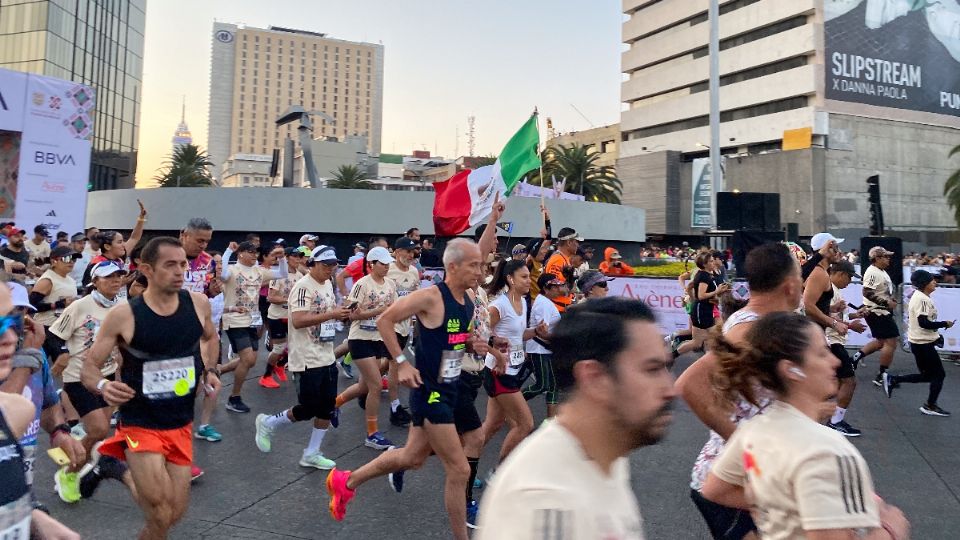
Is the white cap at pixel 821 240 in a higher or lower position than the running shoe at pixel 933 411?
higher

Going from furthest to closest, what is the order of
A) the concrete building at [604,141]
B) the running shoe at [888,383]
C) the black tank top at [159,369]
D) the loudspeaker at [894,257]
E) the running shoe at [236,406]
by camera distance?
the concrete building at [604,141] < the loudspeaker at [894,257] < the running shoe at [888,383] < the running shoe at [236,406] < the black tank top at [159,369]

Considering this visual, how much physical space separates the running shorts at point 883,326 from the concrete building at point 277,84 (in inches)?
6005

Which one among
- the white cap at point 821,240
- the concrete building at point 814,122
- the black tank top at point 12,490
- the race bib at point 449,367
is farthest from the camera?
the concrete building at point 814,122

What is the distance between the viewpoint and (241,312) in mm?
8078

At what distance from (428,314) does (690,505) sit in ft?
8.28

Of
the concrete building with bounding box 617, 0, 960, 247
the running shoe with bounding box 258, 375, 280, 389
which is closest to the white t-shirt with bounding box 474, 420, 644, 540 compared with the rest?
the running shoe with bounding box 258, 375, 280, 389

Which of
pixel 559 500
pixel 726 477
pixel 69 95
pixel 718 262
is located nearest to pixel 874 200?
pixel 718 262

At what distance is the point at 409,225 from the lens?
28375mm

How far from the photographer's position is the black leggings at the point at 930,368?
26.2 ft

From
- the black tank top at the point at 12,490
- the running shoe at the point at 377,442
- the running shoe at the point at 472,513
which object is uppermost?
the black tank top at the point at 12,490

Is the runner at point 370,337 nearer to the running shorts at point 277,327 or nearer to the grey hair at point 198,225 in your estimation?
the grey hair at point 198,225

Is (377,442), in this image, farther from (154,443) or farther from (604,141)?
(604,141)

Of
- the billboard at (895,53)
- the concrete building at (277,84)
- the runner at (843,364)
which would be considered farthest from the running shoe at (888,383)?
the concrete building at (277,84)

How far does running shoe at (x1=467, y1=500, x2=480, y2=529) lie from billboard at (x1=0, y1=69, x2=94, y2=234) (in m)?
16.7
